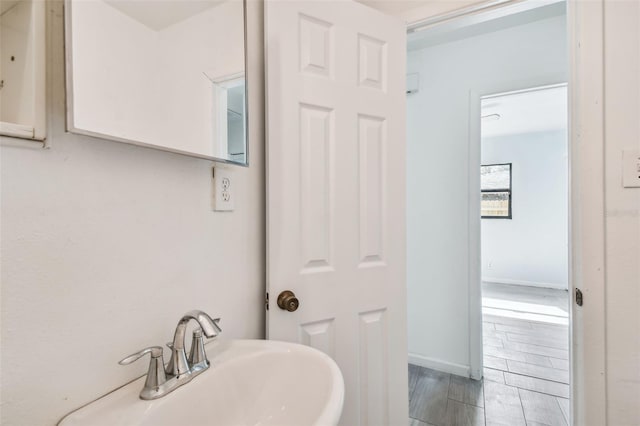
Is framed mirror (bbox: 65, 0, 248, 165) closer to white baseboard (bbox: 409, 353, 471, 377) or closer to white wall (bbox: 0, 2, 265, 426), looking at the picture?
white wall (bbox: 0, 2, 265, 426)

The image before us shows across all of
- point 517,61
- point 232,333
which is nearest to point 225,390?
point 232,333

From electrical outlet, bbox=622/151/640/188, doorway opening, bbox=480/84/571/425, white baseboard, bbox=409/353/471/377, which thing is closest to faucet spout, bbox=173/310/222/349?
electrical outlet, bbox=622/151/640/188

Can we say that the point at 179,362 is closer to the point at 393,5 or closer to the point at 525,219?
the point at 393,5

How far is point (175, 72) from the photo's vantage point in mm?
770

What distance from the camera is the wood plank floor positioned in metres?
1.80

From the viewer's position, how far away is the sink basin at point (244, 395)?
0.59m

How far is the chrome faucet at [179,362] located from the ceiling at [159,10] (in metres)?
0.67

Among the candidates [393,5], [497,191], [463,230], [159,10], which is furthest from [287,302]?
[497,191]

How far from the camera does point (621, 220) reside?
1.07 metres

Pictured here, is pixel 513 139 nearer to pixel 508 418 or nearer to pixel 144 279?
pixel 508 418

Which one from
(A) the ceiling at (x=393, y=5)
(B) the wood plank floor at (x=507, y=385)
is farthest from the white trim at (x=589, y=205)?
(B) the wood plank floor at (x=507, y=385)

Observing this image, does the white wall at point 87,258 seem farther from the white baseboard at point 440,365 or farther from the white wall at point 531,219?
the white wall at point 531,219

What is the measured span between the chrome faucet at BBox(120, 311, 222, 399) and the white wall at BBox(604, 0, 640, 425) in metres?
1.34

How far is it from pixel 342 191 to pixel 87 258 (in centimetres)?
80
